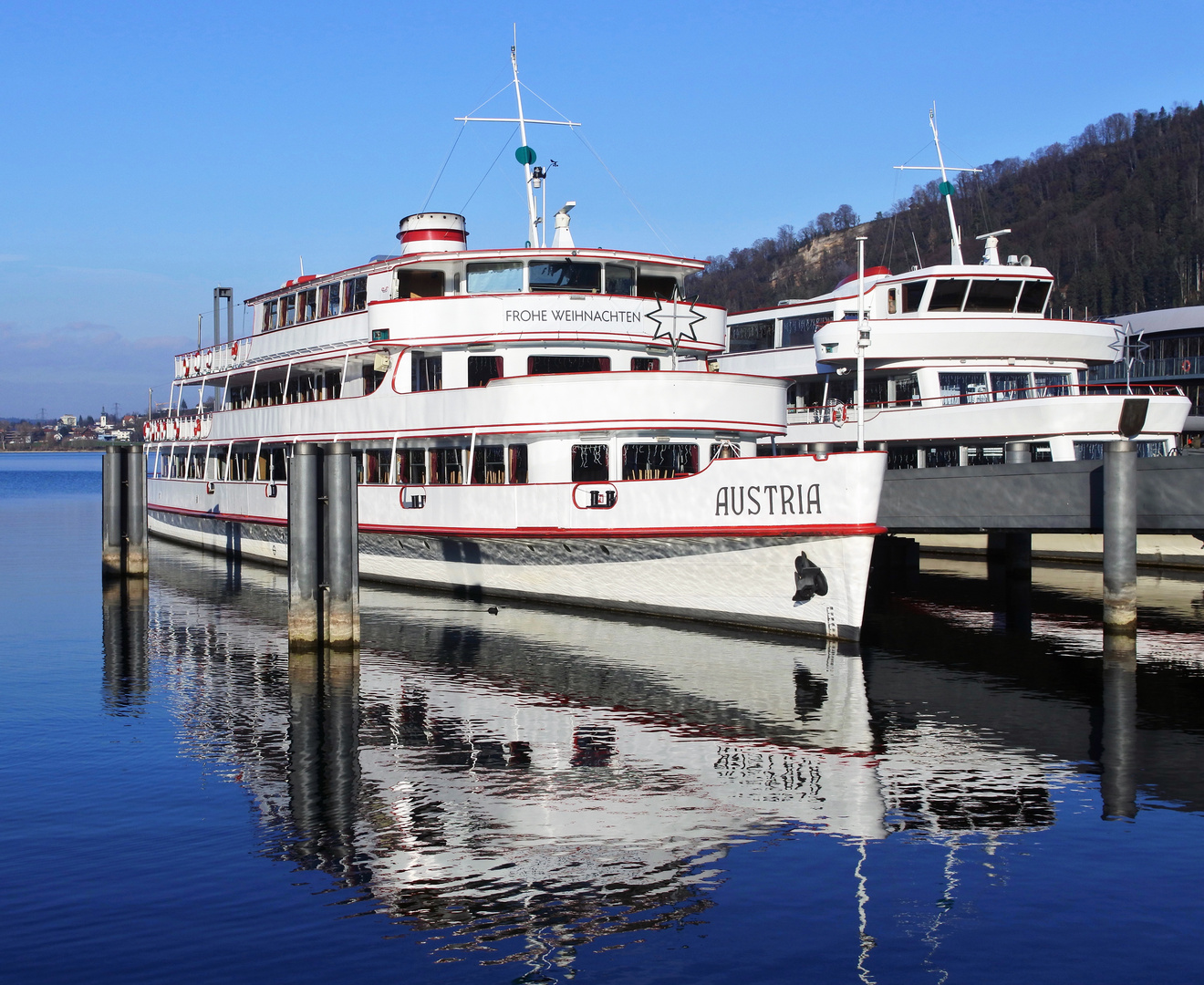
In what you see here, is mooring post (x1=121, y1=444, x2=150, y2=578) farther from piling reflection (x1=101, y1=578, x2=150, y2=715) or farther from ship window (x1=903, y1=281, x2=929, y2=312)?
ship window (x1=903, y1=281, x2=929, y2=312)

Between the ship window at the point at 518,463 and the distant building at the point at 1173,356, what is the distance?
Result: 32470 mm

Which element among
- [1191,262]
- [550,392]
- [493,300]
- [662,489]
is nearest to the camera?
[662,489]

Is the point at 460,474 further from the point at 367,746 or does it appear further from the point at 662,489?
the point at 367,746

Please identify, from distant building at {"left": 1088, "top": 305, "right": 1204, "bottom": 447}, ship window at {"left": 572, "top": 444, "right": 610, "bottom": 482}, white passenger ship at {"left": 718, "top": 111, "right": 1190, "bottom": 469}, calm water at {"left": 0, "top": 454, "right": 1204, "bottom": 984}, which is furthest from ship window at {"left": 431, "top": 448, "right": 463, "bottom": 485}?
distant building at {"left": 1088, "top": 305, "right": 1204, "bottom": 447}

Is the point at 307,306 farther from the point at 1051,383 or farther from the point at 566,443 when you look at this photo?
the point at 1051,383

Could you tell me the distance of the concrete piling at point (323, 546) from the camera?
18453mm

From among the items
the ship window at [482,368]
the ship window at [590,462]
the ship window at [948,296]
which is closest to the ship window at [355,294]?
the ship window at [482,368]

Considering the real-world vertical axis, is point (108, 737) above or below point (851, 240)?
below

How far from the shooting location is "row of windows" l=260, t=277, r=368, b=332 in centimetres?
2786

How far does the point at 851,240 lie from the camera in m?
183

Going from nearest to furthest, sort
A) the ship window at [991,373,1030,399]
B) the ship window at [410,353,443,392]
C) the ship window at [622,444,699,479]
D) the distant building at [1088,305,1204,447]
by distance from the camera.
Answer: the ship window at [622,444,699,479], the ship window at [410,353,443,392], the ship window at [991,373,1030,399], the distant building at [1088,305,1204,447]

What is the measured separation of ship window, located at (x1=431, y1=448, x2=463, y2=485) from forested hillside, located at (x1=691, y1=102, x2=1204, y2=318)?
83284 millimetres

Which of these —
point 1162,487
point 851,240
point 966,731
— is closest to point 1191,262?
point 851,240

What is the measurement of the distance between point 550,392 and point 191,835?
12828 millimetres
